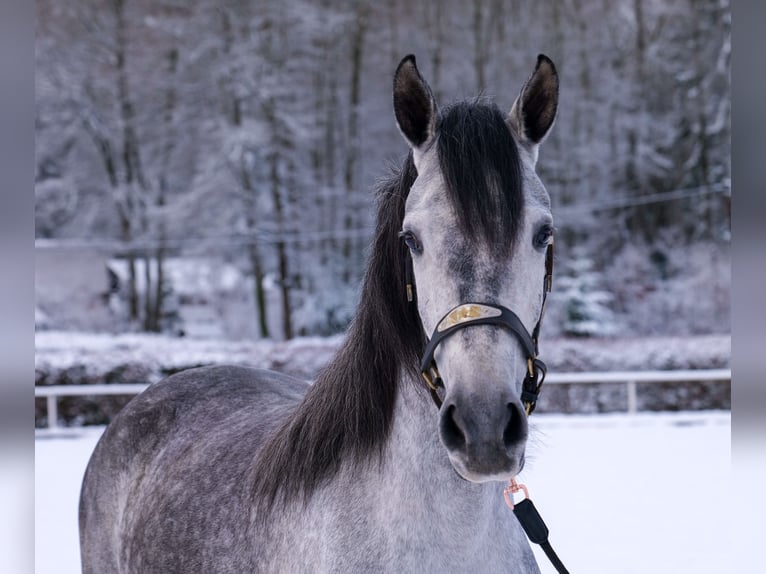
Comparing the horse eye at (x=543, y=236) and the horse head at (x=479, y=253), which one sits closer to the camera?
the horse head at (x=479, y=253)

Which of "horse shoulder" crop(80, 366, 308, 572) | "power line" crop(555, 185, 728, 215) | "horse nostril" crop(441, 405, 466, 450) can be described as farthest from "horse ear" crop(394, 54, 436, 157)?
"power line" crop(555, 185, 728, 215)

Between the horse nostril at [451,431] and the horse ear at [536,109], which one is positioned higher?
the horse ear at [536,109]

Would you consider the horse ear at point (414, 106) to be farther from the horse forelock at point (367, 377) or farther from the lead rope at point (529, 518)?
the lead rope at point (529, 518)

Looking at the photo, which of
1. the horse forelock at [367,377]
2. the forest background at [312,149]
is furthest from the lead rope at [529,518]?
the forest background at [312,149]

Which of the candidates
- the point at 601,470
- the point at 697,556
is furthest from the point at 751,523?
the point at 601,470

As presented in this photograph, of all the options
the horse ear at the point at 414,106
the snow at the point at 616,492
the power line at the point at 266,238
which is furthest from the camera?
the power line at the point at 266,238

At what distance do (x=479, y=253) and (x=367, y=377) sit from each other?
52 centimetres

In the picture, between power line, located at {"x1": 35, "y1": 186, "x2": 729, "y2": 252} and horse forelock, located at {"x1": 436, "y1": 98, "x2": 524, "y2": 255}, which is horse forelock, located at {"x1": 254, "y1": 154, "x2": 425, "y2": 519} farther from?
power line, located at {"x1": 35, "y1": 186, "x2": 729, "y2": 252}

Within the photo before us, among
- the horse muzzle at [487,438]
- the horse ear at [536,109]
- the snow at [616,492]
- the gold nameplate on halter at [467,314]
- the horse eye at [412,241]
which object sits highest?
the horse ear at [536,109]

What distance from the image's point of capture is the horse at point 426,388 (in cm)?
158

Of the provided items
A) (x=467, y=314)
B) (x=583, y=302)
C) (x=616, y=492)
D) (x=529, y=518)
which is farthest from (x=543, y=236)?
(x=583, y=302)

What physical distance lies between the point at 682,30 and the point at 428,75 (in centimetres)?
624

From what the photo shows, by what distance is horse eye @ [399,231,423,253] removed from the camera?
175 cm

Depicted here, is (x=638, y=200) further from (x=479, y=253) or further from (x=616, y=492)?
(x=479, y=253)
